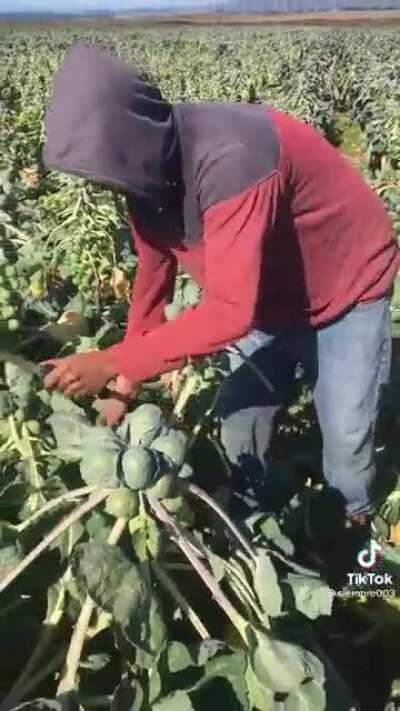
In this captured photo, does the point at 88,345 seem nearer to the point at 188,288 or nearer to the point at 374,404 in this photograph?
the point at 188,288

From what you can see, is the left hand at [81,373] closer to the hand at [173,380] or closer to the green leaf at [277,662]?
the hand at [173,380]

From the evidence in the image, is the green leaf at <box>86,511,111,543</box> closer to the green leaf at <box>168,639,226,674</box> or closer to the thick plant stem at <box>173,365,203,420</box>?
the green leaf at <box>168,639,226,674</box>

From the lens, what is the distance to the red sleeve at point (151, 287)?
277 centimetres

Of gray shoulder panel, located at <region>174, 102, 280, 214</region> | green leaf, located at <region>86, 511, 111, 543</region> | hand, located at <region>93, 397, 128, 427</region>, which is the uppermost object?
gray shoulder panel, located at <region>174, 102, 280, 214</region>

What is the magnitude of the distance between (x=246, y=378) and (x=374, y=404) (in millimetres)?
345

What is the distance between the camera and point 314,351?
9.57 ft

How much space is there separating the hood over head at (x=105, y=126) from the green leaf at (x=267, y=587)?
0.70 m

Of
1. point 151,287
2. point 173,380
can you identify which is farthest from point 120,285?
point 173,380

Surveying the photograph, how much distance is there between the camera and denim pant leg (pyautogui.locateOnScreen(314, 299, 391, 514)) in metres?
2.83

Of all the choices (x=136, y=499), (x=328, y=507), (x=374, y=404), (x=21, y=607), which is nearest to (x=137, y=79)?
(x=136, y=499)

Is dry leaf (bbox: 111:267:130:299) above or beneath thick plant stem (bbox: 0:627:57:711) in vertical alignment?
beneath

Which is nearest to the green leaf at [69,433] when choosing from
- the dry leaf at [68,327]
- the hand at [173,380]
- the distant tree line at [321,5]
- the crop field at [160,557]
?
the crop field at [160,557]

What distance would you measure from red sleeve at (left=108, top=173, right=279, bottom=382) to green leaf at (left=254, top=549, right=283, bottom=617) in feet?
1.76

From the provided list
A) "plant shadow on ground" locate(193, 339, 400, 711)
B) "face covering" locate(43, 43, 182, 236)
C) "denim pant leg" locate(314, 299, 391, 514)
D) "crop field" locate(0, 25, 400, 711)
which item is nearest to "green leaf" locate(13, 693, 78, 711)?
"crop field" locate(0, 25, 400, 711)
